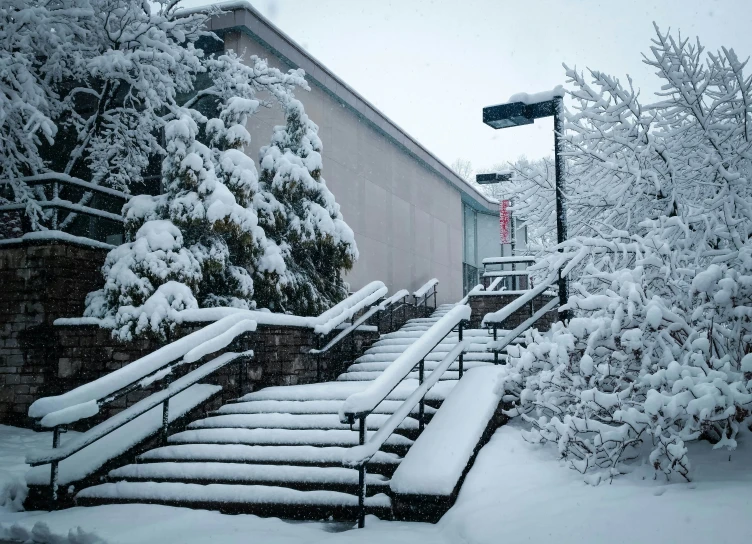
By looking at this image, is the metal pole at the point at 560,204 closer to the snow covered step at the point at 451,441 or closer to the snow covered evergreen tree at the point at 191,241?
the snow covered step at the point at 451,441

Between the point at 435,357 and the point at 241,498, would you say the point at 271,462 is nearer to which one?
the point at 241,498

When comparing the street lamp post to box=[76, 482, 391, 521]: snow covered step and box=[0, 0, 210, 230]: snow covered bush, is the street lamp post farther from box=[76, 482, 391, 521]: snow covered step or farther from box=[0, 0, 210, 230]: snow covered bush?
box=[0, 0, 210, 230]: snow covered bush

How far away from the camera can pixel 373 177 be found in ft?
54.4

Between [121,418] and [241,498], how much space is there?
159 cm

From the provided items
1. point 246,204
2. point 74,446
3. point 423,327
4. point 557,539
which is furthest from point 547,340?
point 423,327

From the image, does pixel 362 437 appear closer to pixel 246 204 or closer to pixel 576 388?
pixel 576 388

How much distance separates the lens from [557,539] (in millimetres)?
4020

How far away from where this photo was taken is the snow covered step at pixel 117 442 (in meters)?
5.96

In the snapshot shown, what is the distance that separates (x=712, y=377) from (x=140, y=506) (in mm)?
4732

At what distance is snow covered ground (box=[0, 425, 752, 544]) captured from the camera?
3.92 m

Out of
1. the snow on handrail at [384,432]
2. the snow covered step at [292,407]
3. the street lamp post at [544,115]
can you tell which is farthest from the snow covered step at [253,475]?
the street lamp post at [544,115]

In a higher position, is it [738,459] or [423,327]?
[423,327]

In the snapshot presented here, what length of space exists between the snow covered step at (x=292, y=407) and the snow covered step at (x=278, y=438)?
1.71 ft

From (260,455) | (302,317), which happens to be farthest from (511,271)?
(260,455)
